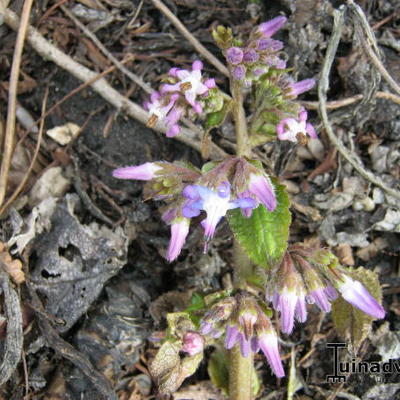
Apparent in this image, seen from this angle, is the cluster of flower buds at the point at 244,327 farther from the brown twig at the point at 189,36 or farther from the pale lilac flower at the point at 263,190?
the brown twig at the point at 189,36

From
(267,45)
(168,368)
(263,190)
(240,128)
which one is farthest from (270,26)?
(168,368)

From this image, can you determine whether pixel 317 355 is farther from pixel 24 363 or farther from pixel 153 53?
pixel 153 53

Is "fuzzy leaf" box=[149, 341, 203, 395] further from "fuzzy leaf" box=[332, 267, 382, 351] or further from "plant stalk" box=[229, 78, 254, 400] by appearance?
"fuzzy leaf" box=[332, 267, 382, 351]

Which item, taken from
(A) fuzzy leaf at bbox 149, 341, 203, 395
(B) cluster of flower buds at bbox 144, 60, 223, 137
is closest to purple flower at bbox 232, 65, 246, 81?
(B) cluster of flower buds at bbox 144, 60, 223, 137

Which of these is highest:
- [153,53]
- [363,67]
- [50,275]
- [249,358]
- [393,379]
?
[153,53]

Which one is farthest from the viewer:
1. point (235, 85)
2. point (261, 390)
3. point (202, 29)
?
point (202, 29)

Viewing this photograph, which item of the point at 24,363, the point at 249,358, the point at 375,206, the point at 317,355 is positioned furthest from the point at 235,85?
the point at 24,363
